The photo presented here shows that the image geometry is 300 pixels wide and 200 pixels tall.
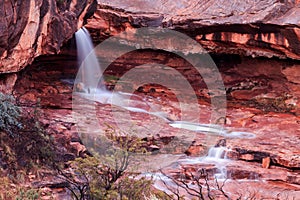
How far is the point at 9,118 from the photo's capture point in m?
6.47

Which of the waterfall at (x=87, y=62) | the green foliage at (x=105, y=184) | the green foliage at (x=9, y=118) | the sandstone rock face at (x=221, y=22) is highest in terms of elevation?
the sandstone rock face at (x=221, y=22)

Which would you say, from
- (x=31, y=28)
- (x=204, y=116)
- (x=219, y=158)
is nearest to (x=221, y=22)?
(x=204, y=116)

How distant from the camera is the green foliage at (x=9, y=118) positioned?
642 centimetres

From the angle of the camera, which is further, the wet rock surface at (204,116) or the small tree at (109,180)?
the wet rock surface at (204,116)

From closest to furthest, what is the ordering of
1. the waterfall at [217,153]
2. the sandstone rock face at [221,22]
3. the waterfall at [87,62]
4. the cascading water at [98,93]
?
the waterfall at [217,153] → the cascading water at [98,93] → the sandstone rock face at [221,22] → the waterfall at [87,62]

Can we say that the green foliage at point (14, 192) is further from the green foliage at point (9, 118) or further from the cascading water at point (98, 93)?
the cascading water at point (98, 93)

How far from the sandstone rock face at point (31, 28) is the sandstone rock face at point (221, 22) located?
237 cm

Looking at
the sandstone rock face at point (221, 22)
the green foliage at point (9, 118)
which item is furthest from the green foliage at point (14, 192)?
the sandstone rock face at point (221, 22)

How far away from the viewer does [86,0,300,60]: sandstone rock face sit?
35.1ft

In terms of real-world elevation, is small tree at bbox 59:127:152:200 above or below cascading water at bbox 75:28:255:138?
below

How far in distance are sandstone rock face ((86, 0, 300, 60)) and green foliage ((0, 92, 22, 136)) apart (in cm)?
568

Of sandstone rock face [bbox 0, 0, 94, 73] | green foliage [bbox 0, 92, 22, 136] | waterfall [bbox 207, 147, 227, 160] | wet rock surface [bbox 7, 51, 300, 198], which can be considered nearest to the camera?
green foliage [bbox 0, 92, 22, 136]

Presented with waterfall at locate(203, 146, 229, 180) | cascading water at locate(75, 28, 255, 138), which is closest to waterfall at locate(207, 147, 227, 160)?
waterfall at locate(203, 146, 229, 180)

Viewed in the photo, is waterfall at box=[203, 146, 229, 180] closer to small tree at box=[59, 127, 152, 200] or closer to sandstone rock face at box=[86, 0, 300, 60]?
small tree at box=[59, 127, 152, 200]
